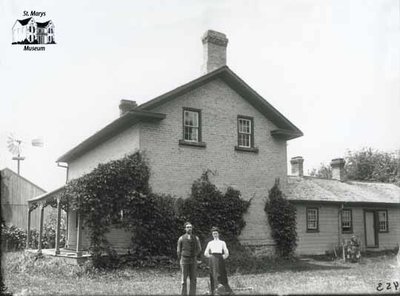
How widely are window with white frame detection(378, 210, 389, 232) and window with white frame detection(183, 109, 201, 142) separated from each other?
13.5 meters

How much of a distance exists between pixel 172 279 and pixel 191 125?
23.2 feet

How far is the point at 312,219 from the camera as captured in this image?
24562 millimetres

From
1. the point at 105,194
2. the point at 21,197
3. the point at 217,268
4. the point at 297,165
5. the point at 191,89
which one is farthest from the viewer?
the point at 21,197

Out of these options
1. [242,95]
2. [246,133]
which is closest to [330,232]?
[246,133]

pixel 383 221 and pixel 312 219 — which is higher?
pixel 312 219

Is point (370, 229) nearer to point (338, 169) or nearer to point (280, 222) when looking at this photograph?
point (338, 169)

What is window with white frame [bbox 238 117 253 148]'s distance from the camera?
21.7 m

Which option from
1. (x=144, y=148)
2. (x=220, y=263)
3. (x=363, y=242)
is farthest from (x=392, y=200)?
(x=220, y=263)

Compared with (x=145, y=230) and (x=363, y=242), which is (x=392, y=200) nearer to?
(x=363, y=242)

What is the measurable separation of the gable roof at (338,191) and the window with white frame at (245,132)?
11.5 ft

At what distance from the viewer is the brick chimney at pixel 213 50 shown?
21922 millimetres

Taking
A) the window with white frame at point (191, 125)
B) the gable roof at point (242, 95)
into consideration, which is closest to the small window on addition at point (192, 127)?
the window with white frame at point (191, 125)

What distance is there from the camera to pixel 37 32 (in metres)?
10.5

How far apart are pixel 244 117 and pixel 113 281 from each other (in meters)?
9.99
